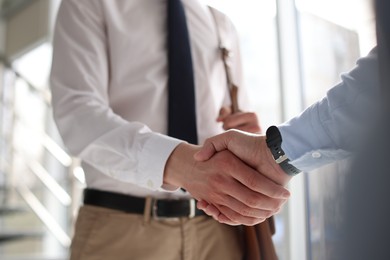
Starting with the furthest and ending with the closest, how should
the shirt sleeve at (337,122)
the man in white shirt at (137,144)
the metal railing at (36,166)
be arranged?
the metal railing at (36,166) → the man in white shirt at (137,144) → the shirt sleeve at (337,122)

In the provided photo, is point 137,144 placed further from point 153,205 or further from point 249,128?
point 249,128

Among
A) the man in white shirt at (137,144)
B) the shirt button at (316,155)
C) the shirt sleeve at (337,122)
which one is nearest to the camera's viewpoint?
the shirt sleeve at (337,122)

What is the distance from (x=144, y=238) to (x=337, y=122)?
41cm

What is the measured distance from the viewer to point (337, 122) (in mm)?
501

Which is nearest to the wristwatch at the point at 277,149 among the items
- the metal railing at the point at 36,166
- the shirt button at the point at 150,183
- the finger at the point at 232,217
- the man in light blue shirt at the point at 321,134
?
the man in light blue shirt at the point at 321,134

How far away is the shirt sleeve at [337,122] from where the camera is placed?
44 centimetres

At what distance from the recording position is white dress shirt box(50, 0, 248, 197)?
0.70m

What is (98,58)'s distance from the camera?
0.79 m

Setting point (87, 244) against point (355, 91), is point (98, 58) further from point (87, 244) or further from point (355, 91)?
point (355, 91)

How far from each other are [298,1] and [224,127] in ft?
0.91

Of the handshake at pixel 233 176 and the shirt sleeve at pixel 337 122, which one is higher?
the shirt sleeve at pixel 337 122

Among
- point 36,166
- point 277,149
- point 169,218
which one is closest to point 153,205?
point 169,218

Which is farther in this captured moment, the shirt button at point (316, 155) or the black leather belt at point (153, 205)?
the black leather belt at point (153, 205)

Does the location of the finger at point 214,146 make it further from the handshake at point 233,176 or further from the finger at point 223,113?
the finger at point 223,113
